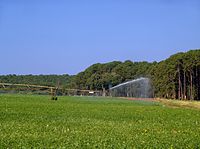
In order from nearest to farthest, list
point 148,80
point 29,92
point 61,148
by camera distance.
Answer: point 61,148 → point 29,92 → point 148,80

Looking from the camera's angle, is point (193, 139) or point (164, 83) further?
point (164, 83)

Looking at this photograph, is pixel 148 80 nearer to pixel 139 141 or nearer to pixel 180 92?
pixel 180 92

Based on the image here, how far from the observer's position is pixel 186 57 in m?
117

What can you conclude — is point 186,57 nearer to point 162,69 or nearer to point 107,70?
point 162,69

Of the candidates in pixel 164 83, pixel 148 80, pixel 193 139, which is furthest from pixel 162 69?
pixel 193 139

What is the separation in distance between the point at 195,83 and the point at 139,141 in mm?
112693

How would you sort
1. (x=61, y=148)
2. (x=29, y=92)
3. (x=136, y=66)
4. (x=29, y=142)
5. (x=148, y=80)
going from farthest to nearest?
(x=136, y=66)
(x=148, y=80)
(x=29, y=92)
(x=29, y=142)
(x=61, y=148)

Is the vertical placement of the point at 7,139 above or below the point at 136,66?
below

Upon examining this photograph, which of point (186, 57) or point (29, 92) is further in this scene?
point (29, 92)

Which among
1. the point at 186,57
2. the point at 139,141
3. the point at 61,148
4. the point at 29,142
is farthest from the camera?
the point at 186,57

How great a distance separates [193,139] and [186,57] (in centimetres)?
10426

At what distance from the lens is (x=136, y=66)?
613ft

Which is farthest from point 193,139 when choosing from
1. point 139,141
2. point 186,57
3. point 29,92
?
point 29,92

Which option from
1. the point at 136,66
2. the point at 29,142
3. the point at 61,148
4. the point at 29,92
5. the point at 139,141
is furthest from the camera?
the point at 136,66
